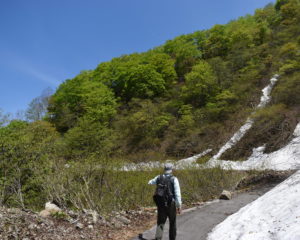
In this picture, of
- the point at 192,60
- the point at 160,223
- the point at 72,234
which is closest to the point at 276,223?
the point at 160,223

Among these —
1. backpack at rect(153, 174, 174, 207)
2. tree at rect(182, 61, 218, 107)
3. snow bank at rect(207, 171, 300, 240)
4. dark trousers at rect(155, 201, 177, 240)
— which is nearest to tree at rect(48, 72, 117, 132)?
tree at rect(182, 61, 218, 107)

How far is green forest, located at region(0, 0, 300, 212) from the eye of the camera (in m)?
11.0

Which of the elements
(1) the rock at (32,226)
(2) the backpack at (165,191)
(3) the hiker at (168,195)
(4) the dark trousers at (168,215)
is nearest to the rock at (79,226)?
(1) the rock at (32,226)

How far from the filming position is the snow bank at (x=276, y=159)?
16.6m

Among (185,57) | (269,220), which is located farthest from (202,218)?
(185,57)

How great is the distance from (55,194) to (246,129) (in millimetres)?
19313

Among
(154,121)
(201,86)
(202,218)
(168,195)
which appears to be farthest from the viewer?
(154,121)

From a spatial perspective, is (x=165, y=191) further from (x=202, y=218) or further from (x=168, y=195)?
(x=202, y=218)

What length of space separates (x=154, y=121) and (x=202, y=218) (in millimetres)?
26818

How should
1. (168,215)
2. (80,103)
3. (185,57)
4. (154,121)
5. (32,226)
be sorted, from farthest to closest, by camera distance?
1. (185,57)
2. (80,103)
3. (154,121)
4. (32,226)
5. (168,215)

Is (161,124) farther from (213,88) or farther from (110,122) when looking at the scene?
(110,122)

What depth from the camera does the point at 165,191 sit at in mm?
5414

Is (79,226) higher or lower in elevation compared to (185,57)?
lower

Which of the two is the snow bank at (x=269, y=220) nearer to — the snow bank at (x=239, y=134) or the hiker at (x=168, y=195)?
the hiker at (x=168, y=195)
